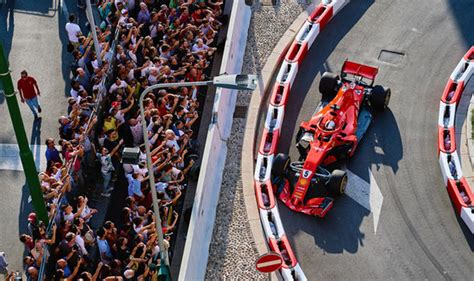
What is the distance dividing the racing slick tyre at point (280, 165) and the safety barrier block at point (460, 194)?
416cm

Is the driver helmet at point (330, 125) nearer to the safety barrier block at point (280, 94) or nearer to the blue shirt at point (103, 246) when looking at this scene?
the safety barrier block at point (280, 94)

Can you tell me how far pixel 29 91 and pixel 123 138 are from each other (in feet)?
9.73

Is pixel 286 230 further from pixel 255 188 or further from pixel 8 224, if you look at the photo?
pixel 8 224

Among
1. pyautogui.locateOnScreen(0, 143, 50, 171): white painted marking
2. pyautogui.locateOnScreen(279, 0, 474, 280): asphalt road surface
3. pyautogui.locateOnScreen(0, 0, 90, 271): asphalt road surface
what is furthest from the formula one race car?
pyautogui.locateOnScreen(0, 0, 90, 271): asphalt road surface

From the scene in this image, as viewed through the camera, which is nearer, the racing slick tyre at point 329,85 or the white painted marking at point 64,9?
the racing slick tyre at point 329,85

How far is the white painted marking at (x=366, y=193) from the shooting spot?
2159 cm

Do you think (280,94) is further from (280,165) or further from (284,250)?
(284,250)

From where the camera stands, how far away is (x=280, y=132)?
2352 cm

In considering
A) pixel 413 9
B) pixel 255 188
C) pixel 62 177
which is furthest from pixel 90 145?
pixel 413 9

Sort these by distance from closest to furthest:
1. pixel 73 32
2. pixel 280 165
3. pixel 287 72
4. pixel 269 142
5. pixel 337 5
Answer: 1. pixel 280 165
2. pixel 269 142
3. pixel 73 32
4. pixel 287 72
5. pixel 337 5

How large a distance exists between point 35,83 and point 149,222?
19.1ft

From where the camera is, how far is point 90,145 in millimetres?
20516

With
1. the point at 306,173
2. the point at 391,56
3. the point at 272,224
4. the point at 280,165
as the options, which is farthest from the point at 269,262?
the point at 391,56

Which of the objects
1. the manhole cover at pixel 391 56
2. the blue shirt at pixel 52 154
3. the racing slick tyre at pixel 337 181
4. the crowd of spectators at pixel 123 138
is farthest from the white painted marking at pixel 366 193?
the blue shirt at pixel 52 154
